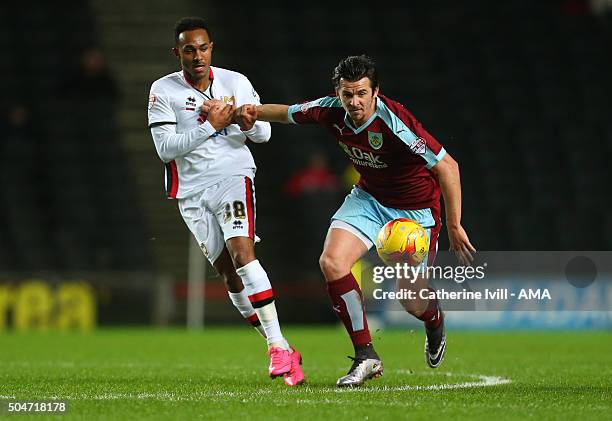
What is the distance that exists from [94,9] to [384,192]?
14.8 meters

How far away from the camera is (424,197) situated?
7.33 m

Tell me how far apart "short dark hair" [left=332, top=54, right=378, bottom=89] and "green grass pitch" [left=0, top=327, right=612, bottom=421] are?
1.74 m

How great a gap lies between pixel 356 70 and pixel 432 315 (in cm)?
188

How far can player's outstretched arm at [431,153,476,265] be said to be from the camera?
6562 mm

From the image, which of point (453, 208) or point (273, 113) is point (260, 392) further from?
point (273, 113)

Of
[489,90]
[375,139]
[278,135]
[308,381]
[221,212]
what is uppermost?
[489,90]

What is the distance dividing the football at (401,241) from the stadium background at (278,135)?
683 cm

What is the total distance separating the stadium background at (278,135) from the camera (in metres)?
16.0

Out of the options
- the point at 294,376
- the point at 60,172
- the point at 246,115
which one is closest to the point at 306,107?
the point at 246,115

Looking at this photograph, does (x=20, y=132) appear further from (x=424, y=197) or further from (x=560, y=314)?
(x=424, y=197)

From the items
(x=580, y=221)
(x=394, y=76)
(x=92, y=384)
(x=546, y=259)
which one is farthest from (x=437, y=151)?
(x=394, y=76)

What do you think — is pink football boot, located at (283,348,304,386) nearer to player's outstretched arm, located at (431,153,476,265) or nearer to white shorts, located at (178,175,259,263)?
white shorts, located at (178,175,259,263)

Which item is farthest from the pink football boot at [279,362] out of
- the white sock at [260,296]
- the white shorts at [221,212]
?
the white shorts at [221,212]

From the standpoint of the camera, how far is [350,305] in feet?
22.6
